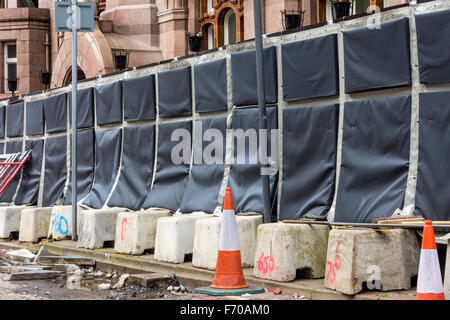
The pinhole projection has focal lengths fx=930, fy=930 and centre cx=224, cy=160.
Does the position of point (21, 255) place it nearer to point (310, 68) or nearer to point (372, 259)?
point (310, 68)

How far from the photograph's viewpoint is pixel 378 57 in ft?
36.2

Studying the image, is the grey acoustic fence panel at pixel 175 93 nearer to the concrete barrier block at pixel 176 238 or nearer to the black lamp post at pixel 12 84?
the concrete barrier block at pixel 176 238

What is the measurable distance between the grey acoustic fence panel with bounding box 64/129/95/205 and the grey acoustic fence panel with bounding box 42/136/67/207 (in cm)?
75

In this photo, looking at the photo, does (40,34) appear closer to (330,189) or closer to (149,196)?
(149,196)

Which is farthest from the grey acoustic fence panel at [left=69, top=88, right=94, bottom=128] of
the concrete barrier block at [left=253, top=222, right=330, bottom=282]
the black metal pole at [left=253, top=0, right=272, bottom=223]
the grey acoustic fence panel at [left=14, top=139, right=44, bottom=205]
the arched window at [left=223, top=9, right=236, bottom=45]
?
the arched window at [left=223, top=9, right=236, bottom=45]

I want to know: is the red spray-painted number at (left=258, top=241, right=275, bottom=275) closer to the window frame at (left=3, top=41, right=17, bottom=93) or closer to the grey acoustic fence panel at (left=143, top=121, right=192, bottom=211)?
the grey acoustic fence panel at (left=143, top=121, right=192, bottom=211)

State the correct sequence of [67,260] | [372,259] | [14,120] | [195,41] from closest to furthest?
[372,259]
[67,260]
[14,120]
[195,41]

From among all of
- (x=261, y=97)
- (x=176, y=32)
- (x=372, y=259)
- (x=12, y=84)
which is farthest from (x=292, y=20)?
(x=12, y=84)

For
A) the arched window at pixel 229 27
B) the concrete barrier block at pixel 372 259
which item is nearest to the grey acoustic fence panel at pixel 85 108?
the arched window at pixel 229 27

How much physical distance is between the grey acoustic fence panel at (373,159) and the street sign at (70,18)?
7.90 metres

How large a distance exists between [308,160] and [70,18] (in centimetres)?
757

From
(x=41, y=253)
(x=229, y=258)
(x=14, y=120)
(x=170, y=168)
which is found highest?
(x=14, y=120)

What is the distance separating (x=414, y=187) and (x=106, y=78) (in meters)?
8.31

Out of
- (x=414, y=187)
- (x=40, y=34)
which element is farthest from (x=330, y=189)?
(x=40, y=34)
